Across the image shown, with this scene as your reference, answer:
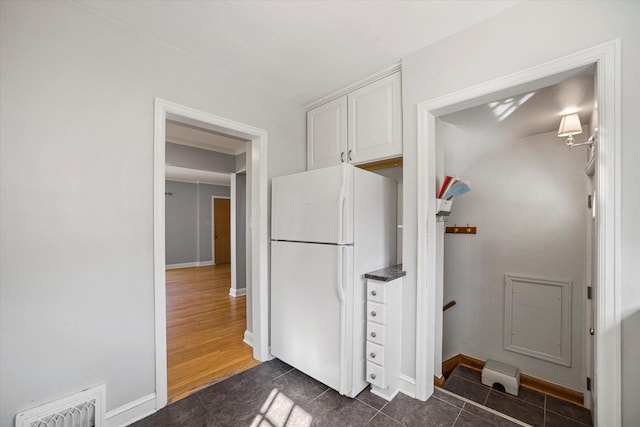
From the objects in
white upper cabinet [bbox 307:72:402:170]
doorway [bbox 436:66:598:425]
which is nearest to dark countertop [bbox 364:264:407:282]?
doorway [bbox 436:66:598:425]

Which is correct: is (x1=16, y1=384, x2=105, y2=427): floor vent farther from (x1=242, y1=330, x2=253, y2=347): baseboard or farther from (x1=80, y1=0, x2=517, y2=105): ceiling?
(x1=80, y1=0, x2=517, y2=105): ceiling

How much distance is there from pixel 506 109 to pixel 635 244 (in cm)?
135

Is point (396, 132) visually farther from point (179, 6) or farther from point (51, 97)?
point (51, 97)

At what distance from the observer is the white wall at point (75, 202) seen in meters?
1.26

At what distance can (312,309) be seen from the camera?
1960mm

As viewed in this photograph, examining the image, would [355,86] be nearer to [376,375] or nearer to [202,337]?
[376,375]

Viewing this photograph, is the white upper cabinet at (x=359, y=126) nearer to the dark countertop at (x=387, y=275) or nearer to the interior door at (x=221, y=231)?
the dark countertop at (x=387, y=275)

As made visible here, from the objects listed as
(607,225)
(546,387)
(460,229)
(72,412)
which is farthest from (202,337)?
(546,387)

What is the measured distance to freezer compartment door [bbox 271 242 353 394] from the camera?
69.6 inches

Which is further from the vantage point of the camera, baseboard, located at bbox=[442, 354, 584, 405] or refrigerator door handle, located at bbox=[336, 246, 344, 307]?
baseboard, located at bbox=[442, 354, 584, 405]

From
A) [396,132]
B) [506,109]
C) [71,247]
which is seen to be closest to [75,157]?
[71,247]

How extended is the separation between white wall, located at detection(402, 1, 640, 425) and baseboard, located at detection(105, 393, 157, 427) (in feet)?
5.63

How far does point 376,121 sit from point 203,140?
9.22 feet

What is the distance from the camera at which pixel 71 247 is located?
140cm
